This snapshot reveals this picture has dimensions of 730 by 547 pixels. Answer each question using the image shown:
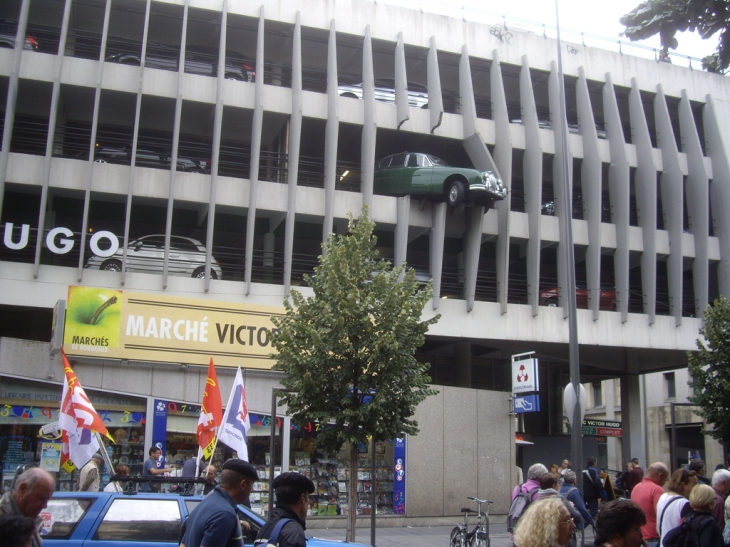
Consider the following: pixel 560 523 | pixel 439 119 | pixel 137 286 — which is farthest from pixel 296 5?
pixel 560 523

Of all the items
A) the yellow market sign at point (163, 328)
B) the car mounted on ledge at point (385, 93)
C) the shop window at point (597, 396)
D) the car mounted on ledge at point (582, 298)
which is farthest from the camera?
the shop window at point (597, 396)

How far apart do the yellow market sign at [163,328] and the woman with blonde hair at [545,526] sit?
1380cm

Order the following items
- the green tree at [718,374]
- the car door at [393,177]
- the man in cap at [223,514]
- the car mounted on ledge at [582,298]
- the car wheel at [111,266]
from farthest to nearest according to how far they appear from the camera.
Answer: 1. the car mounted on ledge at [582,298]
2. the car door at [393,177]
3. the car wheel at [111,266]
4. the green tree at [718,374]
5. the man in cap at [223,514]

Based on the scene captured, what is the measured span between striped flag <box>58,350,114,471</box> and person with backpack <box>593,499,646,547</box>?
9326mm

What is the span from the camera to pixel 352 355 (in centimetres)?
1292

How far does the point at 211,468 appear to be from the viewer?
1280cm

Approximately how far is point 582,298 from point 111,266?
1559 cm

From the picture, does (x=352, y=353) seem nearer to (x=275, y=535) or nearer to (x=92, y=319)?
(x=92, y=319)

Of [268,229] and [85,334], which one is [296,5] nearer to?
[268,229]

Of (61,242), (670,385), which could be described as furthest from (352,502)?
(670,385)

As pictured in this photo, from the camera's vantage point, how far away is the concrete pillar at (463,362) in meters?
26.8

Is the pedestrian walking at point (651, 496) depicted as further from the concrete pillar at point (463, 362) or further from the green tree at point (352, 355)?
the concrete pillar at point (463, 362)

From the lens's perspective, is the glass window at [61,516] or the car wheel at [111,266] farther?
the car wheel at [111,266]

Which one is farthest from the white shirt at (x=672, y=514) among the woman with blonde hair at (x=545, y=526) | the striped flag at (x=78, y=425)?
the striped flag at (x=78, y=425)
